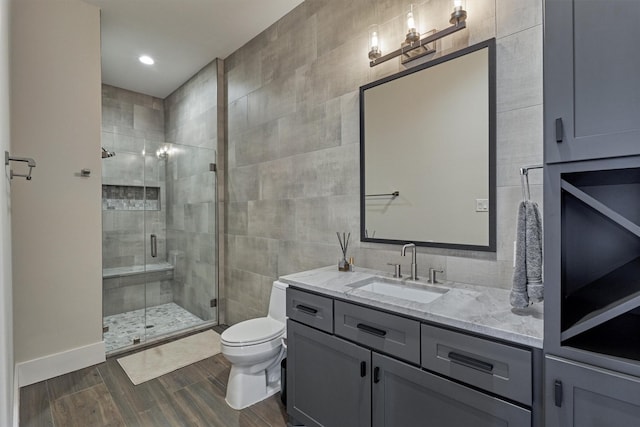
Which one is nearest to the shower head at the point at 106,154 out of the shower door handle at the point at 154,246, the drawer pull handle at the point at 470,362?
the shower door handle at the point at 154,246

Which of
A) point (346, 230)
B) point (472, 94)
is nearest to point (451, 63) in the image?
point (472, 94)

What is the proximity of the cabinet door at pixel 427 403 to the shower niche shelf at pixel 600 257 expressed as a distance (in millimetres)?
341

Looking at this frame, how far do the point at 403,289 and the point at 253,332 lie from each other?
111cm

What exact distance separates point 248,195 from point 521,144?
8.13ft

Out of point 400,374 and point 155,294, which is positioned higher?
point 400,374

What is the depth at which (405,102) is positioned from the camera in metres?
1.89

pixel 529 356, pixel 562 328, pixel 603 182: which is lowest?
pixel 529 356

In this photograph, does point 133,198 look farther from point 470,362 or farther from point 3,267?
point 470,362

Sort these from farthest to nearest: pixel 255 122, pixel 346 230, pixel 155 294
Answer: pixel 155 294 < pixel 255 122 < pixel 346 230

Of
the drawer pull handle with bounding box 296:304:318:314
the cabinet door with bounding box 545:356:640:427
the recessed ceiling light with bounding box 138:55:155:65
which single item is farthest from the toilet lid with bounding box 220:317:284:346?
the recessed ceiling light with bounding box 138:55:155:65

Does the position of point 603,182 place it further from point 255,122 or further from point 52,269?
point 52,269

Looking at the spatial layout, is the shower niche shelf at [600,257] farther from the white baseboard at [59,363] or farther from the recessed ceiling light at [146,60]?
the recessed ceiling light at [146,60]

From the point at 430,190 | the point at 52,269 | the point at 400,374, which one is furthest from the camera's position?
the point at 52,269

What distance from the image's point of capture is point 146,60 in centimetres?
358
